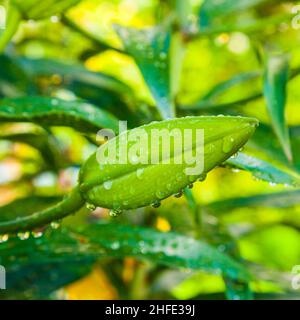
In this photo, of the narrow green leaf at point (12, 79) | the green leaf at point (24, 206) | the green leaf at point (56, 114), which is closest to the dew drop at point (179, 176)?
the green leaf at point (56, 114)

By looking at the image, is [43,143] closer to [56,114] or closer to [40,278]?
[40,278]

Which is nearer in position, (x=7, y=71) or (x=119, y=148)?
(x=119, y=148)

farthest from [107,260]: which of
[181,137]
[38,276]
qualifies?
[181,137]

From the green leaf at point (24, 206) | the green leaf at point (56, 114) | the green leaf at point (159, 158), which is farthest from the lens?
the green leaf at point (24, 206)

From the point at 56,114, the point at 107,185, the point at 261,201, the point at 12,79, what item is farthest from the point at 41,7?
the point at 261,201

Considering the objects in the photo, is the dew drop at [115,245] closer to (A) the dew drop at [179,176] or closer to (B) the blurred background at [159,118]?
(B) the blurred background at [159,118]

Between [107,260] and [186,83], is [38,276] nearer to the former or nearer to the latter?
A: [107,260]
